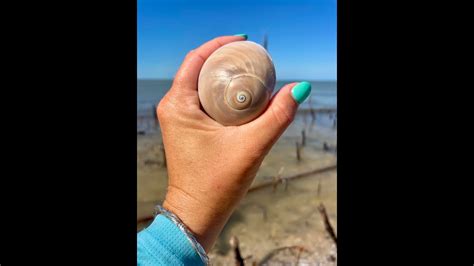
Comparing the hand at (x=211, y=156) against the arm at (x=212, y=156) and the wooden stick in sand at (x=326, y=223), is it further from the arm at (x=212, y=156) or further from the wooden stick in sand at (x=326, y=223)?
the wooden stick in sand at (x=326, y=223)

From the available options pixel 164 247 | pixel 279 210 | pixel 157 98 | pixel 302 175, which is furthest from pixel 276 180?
pixel 157 98

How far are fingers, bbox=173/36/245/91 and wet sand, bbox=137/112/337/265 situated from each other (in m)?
2.25

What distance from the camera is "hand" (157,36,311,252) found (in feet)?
4.07

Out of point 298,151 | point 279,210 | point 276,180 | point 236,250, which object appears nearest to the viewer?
point 236,250

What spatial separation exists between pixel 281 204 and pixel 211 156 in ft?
11.1

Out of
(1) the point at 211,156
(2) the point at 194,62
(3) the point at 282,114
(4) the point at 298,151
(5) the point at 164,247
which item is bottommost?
(4) the point at 298,151

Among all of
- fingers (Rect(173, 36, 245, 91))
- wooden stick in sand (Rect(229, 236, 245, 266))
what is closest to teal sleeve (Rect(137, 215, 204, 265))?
fingers (Rect(173, 36, 245, 91))

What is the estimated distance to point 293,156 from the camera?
Answer: 21.3 feet

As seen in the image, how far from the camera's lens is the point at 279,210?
443cm

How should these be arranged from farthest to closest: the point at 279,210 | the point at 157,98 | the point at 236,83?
the point at 157,98
the point at 279,210
the point at 236,83

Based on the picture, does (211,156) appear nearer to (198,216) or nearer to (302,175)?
(198,216)

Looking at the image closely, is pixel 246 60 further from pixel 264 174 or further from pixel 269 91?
pixel 264 174

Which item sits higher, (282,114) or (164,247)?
(282,114)
